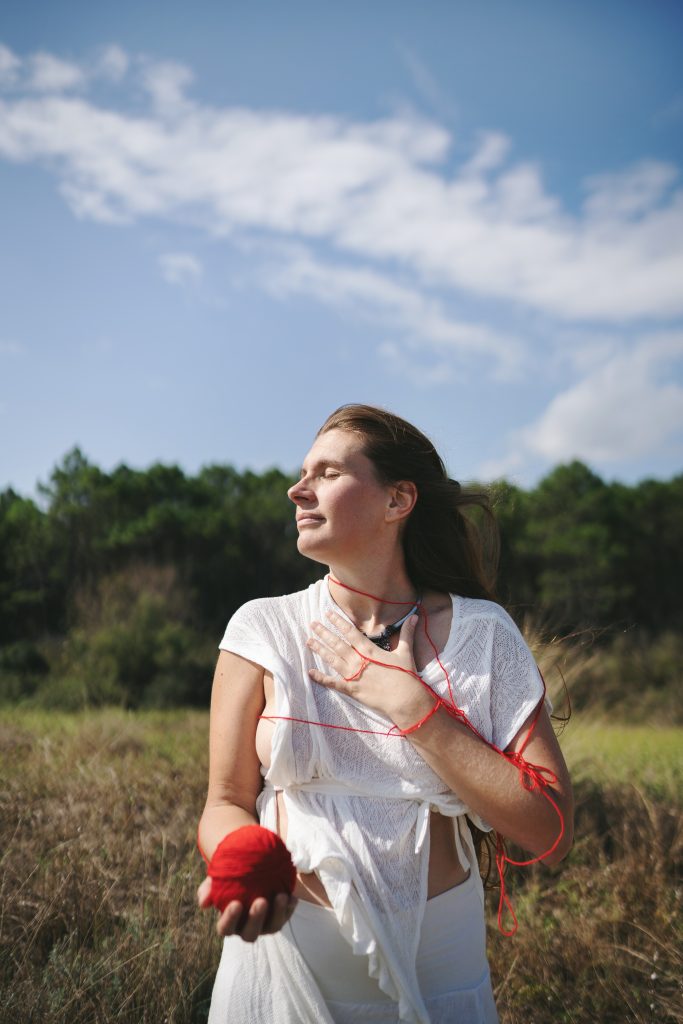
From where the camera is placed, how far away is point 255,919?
140cm

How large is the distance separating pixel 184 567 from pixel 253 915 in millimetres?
14543

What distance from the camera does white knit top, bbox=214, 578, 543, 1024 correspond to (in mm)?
1701

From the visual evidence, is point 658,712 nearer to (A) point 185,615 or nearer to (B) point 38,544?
(A) point 185,615

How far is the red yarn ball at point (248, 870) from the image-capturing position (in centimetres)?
141

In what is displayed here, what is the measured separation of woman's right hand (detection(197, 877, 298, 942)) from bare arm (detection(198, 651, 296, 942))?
306 millimetres

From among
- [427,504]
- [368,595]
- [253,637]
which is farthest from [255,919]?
[427,504]

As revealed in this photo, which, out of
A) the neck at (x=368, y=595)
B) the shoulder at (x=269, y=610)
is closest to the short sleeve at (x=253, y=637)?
the shoulder at (x=269, y=610)

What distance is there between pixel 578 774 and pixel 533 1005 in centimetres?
238

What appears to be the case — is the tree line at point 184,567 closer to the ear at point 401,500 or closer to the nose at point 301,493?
the ear at point 401,500

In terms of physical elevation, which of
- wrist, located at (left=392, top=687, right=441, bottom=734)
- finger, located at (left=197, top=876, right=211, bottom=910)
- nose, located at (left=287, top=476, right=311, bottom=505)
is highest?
nose, located at (left=287, top=476, right=311, bottom=505)

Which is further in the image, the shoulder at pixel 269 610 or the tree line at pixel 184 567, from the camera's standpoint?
the tree line at pixel 184 567

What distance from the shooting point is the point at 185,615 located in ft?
46.3

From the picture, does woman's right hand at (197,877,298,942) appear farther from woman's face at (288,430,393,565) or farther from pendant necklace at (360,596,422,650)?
woman's face at (288,430,393,565)

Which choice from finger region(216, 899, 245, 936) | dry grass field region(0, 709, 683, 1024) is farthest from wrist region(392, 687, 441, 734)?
dry grass field region(0, 709, 683, 1024)
